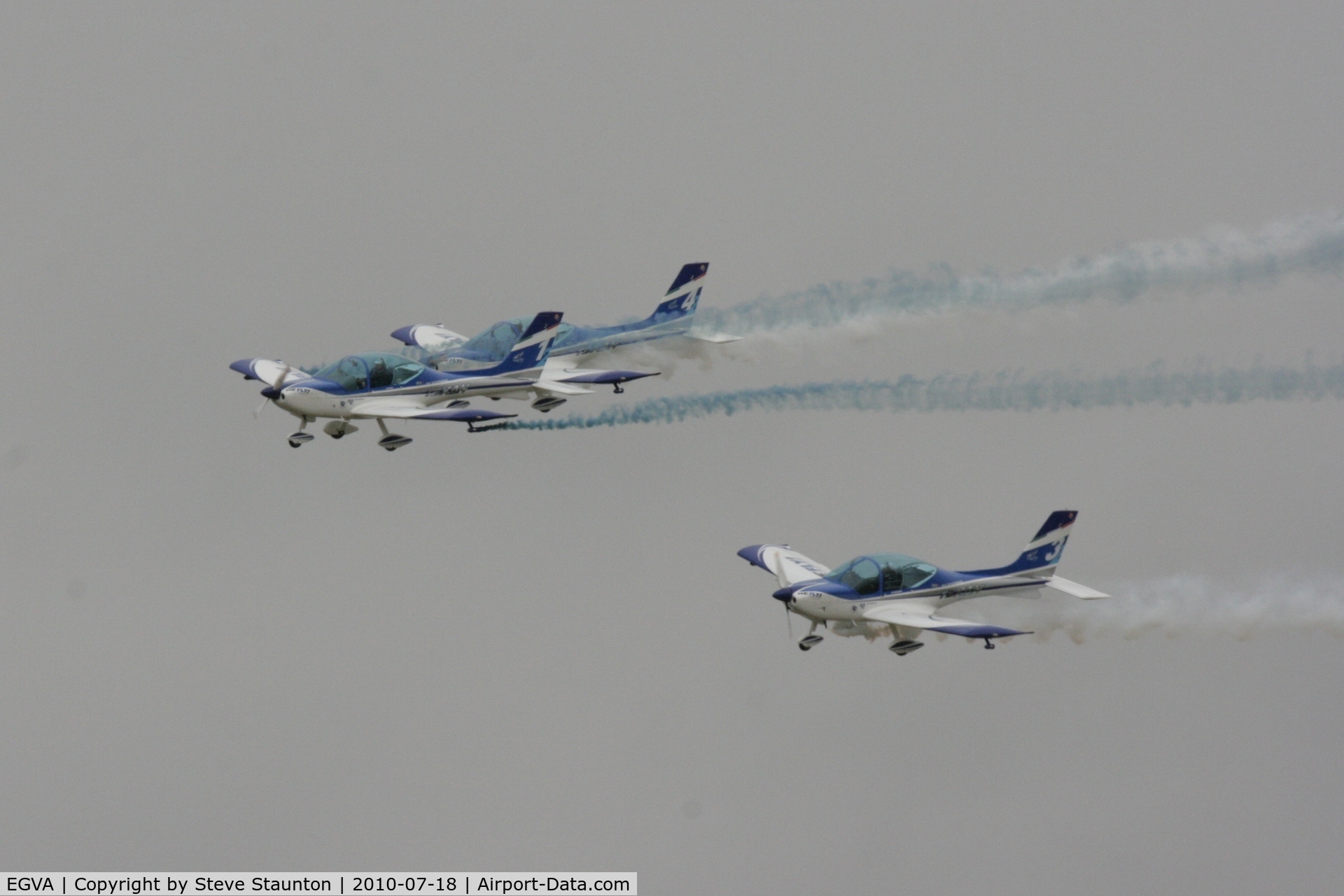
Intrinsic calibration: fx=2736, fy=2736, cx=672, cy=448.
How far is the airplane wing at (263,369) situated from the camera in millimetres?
88500

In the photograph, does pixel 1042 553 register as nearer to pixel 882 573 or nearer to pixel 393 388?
pixel 882 573

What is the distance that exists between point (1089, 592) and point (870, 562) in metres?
7.17

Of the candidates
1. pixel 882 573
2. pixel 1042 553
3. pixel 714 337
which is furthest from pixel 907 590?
pixel 714 337

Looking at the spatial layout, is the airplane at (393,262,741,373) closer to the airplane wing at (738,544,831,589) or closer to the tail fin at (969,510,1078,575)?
the airplane wing at (738,544,831,589)

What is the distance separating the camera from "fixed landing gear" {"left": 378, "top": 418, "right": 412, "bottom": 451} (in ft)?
289

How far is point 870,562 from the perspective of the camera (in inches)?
3253

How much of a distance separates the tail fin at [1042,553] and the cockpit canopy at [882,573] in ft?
7.83

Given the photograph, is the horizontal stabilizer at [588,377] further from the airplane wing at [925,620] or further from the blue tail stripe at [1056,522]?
the blue tail stripe at [1056,522]

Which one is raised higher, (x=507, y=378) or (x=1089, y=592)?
(x=507, y=378)

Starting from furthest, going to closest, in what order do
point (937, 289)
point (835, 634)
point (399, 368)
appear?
point (937, 289) → point (399, 368) → point (835, 634)

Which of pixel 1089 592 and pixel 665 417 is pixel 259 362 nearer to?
pixel 665 417

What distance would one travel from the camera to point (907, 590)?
83000mm

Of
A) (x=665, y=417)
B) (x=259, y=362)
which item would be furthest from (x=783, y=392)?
(x=259, y=362)

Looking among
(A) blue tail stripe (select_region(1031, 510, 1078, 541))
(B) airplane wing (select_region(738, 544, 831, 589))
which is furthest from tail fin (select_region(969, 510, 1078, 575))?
(B) airplane wing (select_region(738, 544, 831, 589))
